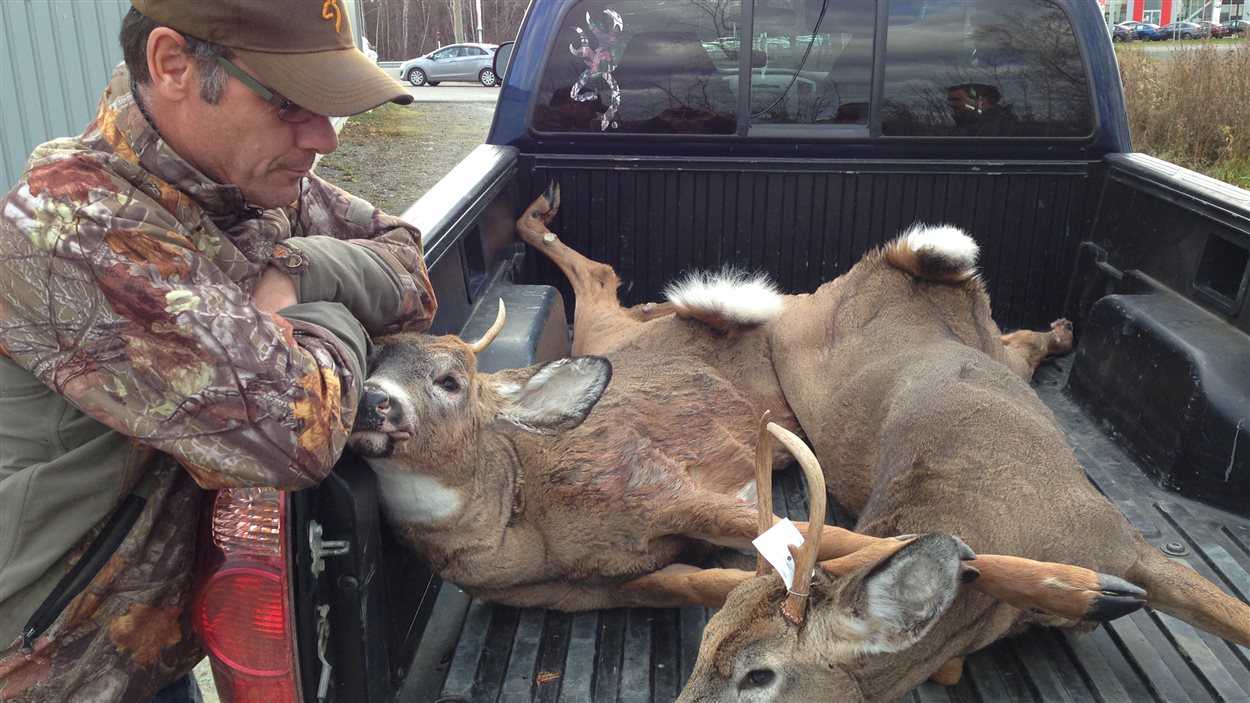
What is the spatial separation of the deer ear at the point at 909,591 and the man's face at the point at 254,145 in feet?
4.35

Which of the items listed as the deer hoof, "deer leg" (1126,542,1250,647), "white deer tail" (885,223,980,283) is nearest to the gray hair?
the deer hoof

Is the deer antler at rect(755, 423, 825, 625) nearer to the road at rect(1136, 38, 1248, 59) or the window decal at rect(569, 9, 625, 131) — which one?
the window decal at rect(569, 9, 625, 131)

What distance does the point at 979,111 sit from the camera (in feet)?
14.7

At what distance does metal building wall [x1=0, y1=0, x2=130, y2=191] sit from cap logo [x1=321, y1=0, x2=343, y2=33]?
26.5 ft

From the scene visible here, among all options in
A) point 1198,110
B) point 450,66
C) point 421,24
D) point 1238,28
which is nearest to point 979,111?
point 1198,110

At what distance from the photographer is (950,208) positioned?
4.61 m

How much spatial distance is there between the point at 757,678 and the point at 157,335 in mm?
1396

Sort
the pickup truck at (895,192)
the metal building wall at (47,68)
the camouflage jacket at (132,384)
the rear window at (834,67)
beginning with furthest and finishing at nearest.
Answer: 1. the metal building wall at (47,68)
2. the rear window at (834,67)
3. the pickup truck at (895,192)
4. the camouflage jacket at (132,384)

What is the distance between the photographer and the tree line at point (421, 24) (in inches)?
1834

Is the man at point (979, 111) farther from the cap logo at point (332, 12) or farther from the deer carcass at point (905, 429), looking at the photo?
the cap logo at point (332, 12)

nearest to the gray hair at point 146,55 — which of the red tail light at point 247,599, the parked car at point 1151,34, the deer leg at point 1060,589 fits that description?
the red tail light at point 247,599

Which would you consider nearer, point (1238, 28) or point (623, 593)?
point (623, 593)

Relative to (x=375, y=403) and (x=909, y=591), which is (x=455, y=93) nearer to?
(x=375, y=403)

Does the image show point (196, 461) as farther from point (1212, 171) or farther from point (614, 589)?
point (1212, 171)
